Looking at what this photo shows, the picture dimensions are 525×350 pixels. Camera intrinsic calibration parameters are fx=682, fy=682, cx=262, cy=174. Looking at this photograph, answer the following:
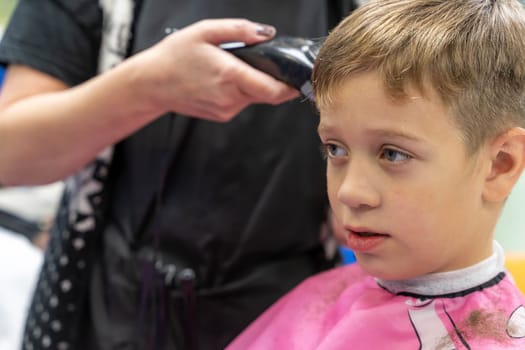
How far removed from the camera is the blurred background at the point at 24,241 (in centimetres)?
A: 172

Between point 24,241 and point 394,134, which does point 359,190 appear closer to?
point 394,134

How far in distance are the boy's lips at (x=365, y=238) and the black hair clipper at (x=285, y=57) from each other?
6.9 inches

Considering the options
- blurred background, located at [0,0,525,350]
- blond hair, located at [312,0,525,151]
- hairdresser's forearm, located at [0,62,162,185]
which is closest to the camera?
blond hair, located at [312,0,525,151]

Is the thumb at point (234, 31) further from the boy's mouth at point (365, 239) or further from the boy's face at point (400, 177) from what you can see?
the boy's mouth at point (365, 239)

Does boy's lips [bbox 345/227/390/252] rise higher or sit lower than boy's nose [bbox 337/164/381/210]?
lower

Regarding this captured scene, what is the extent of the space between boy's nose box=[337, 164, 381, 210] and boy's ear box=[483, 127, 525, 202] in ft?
0.43

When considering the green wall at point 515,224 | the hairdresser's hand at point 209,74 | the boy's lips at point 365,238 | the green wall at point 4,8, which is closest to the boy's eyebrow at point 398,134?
the boy's lips at point 365,238

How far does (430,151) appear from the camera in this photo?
70 centimetres

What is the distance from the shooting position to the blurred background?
67.6 inches

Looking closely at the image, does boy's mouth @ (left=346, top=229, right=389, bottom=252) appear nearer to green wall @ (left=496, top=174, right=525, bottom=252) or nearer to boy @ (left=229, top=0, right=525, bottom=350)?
boy @ (left=229, top=0, right=525, bottom=350)

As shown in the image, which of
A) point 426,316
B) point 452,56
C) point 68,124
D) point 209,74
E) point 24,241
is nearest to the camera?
point 452,56

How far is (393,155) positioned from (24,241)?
1.83 meters

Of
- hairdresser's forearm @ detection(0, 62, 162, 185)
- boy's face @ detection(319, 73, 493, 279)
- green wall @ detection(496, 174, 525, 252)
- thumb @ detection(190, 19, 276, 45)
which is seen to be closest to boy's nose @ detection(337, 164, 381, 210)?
boy's face @ detection(319, 73, 493, 279)

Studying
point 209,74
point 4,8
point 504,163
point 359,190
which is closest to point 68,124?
point 209,74
